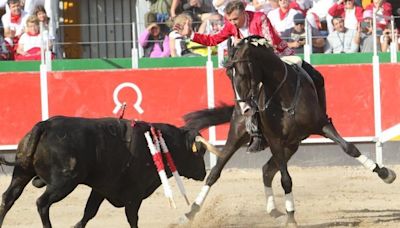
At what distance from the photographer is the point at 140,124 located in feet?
28.1

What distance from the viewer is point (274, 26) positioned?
14102mm

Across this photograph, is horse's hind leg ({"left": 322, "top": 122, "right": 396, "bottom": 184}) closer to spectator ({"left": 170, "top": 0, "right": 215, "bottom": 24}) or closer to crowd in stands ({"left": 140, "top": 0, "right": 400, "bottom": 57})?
crowd in stands ({"left": 140, "top": 0, "right": 400, "bottom": 57})

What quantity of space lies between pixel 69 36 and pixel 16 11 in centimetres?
148

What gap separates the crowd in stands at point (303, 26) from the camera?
14.0 meters

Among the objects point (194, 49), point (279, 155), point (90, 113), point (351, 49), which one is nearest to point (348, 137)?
point (351, 49)

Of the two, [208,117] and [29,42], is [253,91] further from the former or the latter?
[29,42]

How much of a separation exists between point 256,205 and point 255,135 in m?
1.98

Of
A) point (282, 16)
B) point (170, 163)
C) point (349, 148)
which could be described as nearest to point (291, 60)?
point (349, 148)

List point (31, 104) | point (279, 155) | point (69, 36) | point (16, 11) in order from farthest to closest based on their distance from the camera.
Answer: point (69, 36)
point (16, 11)
point (31, 104)
point (279, 155)

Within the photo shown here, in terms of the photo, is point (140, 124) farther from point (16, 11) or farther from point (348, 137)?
point (16, 11)

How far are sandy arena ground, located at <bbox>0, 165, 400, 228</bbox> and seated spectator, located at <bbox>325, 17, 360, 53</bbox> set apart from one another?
1712 mm

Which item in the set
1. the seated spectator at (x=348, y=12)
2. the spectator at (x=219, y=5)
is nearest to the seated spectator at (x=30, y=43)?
the spectator at (x=219, y=5)

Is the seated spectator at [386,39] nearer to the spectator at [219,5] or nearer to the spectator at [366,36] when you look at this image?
the spectator at [366,36]

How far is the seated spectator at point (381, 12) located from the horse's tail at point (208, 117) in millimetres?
4800
